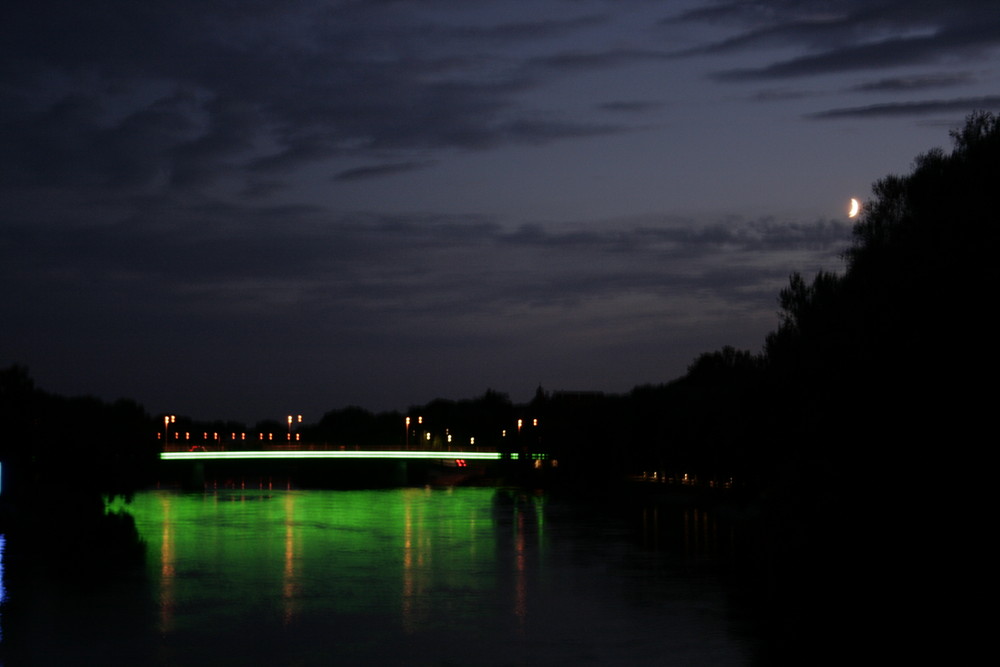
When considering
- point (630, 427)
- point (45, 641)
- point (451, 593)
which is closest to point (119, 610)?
point (45, 641)

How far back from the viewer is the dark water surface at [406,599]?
77.5 feet

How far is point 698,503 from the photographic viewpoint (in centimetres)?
7138

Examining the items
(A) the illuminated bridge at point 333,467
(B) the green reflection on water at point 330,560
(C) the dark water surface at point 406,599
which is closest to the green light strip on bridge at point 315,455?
(A) the illuminated bridge at point 333,467

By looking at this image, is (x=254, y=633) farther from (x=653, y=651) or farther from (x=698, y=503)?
(x=698, y=503)

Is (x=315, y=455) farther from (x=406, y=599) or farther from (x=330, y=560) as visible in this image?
(x=406, y=599)

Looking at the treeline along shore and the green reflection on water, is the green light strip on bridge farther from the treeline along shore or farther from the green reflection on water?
the treeline along shore

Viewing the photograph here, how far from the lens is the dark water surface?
2361 cm

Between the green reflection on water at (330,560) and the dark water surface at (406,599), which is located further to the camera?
the green reflection on water at (330,560)

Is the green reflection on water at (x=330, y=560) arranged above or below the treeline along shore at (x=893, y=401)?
below

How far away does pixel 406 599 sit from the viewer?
102ft

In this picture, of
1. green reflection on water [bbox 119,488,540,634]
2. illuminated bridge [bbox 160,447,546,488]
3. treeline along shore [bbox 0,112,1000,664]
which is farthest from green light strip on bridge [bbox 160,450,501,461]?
treeline along shore [bbox 0,112,1000,664]

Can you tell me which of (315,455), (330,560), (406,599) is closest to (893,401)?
(406,599)

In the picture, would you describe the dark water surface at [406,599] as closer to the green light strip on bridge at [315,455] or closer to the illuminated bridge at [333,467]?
the green light strip on bridge at [315,455]

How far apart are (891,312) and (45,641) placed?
1866 cm
